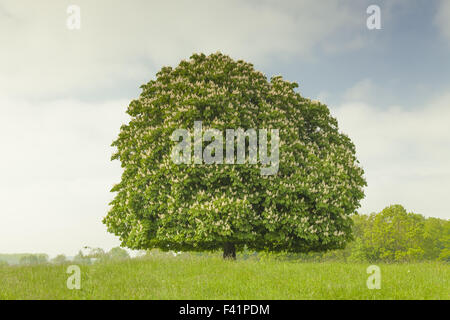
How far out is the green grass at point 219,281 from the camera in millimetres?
12812

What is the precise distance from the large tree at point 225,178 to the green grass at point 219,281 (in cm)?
204

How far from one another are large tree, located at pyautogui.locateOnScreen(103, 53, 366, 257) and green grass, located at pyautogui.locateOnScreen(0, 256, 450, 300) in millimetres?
2040

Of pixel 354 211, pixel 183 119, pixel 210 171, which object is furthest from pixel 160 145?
pixel 354 211

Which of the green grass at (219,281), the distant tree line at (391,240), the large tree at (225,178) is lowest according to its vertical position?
the distant tree line at (391,240)

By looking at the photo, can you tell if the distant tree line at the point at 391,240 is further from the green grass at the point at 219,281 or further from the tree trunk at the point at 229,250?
the green grass at the point at 219,281

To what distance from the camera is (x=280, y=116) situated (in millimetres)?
20922

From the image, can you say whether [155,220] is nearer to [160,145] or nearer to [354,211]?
[160,145]

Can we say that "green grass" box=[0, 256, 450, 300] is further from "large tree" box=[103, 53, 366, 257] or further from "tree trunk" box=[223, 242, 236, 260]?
"tree trunk" box=[223, 242, 236, 260]

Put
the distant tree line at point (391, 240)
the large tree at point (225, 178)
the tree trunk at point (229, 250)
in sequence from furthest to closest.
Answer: the distant tree line at point (391, 240), the tree trunk at point (229, 250), the large tree at point (225, 178)

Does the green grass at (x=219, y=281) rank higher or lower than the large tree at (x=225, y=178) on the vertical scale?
lower

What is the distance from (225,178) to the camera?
1944 centimetres

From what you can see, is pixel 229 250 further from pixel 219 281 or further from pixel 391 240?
pixel 391 240

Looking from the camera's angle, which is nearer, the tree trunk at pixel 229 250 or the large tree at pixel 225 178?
the large tree at pixel 225 178

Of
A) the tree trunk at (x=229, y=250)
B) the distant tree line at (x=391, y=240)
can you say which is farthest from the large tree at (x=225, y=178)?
the distant tree line at (x=391, y=240)
